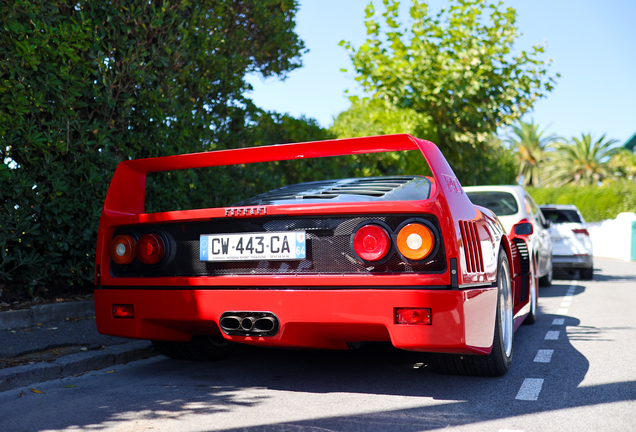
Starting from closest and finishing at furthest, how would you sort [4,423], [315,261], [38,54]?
1. [4,423]
2. [315,261]
3. [38,54]

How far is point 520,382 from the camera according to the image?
4105 millimetres

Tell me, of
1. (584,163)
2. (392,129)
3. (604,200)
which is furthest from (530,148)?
(392,129)

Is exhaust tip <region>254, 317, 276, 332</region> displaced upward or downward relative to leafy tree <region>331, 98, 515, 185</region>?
downward

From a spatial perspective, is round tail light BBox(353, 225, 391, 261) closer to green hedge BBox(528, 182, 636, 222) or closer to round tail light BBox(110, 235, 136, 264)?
round tail light BBox(110, 235, 136, 264)

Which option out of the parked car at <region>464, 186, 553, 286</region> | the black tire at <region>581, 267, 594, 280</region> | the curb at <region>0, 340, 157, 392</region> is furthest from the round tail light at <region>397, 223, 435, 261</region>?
the black tire at <region>581, 267, 594, 280</region>

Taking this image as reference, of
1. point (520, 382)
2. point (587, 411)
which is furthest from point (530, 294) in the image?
point (587, 411)

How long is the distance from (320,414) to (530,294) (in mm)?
3373

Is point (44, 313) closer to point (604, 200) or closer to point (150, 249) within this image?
point (150, 249)

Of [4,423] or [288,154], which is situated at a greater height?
[288,154]

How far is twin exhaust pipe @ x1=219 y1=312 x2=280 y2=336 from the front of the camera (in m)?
3.61

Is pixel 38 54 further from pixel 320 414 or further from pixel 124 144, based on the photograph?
pixel 320 414

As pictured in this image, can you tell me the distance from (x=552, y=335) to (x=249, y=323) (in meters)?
3.55

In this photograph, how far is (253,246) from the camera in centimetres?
375

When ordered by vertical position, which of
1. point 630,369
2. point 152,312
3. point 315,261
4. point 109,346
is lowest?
point 630,369
